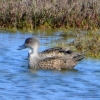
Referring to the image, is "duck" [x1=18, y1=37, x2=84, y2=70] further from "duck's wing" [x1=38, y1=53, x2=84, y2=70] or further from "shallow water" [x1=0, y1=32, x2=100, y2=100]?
"shallow water" [x1=0, y1=32, x2=100, y2=100]

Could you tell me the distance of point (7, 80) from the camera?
11023 millimetres

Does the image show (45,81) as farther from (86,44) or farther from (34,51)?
(86,44)

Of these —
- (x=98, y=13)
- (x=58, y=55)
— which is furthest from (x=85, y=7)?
(x=58, y=55)

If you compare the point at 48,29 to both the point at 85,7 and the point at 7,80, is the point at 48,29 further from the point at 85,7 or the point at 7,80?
the point at 7,80

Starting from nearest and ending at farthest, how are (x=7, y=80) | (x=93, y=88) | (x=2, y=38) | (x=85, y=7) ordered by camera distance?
(x=93, y=88) < (x=7, y=80) < (x=2, y=38) < (x=85, y=7)

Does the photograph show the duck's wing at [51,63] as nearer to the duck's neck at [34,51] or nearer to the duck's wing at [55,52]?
the duck's wing at [55,52]

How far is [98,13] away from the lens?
61.7 feet

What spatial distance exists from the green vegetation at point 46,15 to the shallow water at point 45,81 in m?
4.04

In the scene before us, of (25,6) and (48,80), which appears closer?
(48,80)

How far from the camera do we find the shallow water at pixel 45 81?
9.80 metres

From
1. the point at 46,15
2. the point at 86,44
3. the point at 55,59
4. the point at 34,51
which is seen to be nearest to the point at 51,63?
the point at 55,59

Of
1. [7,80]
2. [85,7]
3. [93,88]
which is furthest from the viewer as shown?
[85,7]

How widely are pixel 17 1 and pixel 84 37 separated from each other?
4632 millimetres

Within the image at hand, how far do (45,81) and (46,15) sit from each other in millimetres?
7517
